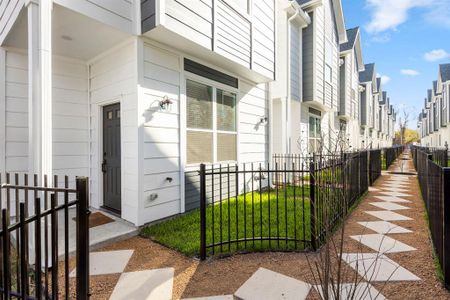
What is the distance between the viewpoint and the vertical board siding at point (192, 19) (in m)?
4.48

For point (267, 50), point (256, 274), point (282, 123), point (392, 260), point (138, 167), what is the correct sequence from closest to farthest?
1. point (256, 274)
2. point (392, 260)
3. point (138, 167)
4. point (267, 50)
5. point (282, 123)

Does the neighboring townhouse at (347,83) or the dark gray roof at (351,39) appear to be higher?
the dark gray roof at (351,39)

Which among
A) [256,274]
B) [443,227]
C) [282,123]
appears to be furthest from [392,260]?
[282,123]

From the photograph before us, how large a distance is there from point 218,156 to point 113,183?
2634mm

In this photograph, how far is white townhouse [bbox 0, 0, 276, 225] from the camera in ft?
13.4

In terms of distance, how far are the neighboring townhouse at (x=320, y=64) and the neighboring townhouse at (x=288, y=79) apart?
0.38 meters

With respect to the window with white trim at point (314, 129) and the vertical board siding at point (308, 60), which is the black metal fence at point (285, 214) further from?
the window with white trim at point (314, 129)

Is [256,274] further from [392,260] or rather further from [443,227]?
[443,227]

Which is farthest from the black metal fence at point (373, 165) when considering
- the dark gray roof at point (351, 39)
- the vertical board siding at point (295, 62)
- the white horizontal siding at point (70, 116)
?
the dark gray roof at point (351, 39)

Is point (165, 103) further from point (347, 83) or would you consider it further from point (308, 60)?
point (347, 83)

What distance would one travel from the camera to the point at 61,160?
5.48 meters

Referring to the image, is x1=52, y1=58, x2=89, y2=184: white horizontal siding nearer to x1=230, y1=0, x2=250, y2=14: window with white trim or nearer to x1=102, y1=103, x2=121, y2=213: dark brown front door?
x1=102, y1=103, x2=121, y2=213: dark brown front door

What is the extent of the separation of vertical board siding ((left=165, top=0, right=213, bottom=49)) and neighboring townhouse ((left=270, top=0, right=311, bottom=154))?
4987 mm

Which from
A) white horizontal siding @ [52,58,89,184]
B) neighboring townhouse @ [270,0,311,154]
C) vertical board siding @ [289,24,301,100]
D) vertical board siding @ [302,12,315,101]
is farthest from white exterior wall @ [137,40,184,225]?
vertical board siding @ [302,12,315,101]
